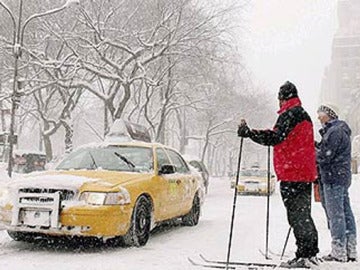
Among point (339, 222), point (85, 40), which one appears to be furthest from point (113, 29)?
point (339, 222)

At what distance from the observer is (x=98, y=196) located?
24.1 ft

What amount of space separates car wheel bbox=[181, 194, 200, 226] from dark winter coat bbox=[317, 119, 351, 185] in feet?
14.0

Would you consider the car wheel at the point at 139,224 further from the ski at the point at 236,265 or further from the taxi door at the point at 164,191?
the ski at the point at 236,265

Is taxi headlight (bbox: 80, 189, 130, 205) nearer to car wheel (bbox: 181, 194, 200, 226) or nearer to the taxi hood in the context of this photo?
the taxi hood

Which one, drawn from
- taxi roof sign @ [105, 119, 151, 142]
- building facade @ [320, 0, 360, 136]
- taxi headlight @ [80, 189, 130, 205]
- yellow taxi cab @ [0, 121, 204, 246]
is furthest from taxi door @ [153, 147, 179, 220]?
building facade @ [320, 0, 360, 136]

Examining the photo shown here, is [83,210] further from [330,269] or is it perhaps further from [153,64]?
[153,64]

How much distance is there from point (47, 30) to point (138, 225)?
21720mm

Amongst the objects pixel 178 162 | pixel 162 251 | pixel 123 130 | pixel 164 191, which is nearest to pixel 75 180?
pixel 162 251

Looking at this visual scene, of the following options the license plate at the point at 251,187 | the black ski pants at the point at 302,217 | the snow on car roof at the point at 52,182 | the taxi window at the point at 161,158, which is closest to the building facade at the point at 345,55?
the license plate at the point at 251,187

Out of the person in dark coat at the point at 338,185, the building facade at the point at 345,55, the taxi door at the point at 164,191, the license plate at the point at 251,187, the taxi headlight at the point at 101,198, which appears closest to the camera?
the person in dark coat at the point at 338,185

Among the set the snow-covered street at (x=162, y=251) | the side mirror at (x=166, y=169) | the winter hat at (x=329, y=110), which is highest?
the winter hat at (x=329, y=110)

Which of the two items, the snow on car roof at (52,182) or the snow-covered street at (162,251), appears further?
the snow on car roof at (52,182)

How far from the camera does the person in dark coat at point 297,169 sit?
609 cm

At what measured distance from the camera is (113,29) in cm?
2744
